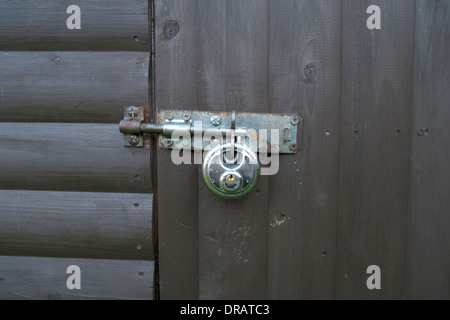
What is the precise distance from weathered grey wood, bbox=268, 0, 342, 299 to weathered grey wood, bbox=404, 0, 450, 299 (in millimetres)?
231

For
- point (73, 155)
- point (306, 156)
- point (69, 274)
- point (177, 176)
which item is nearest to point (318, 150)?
point (306, 156)

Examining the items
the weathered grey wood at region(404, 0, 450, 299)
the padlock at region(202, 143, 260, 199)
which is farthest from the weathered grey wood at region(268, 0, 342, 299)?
the weathered grey wood at region(404, 0, 450, 299)

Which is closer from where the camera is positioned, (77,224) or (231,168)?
(231,168)

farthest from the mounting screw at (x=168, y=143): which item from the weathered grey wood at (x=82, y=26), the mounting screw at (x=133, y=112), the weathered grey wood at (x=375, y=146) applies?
the weathered grey wood at (x=375, y=146)

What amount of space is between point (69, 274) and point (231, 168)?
2.07ft

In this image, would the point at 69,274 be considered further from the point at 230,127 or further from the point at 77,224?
the point at 230,127

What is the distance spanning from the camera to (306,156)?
3.39 ft

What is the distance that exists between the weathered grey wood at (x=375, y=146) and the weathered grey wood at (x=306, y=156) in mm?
33

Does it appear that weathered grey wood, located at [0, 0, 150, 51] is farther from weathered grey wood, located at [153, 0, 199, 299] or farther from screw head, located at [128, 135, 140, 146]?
screw head, located at [128, 135, 140, 146]

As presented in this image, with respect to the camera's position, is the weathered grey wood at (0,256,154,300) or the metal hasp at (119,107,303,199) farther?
the weathered grey wood at (0,256,154,300)

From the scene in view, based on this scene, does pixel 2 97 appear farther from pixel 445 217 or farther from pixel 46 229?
pixel 445 217

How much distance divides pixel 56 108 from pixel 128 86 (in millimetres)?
237

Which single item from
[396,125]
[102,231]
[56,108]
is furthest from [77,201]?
[396,125]

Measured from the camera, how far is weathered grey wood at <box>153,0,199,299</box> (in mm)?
1016
